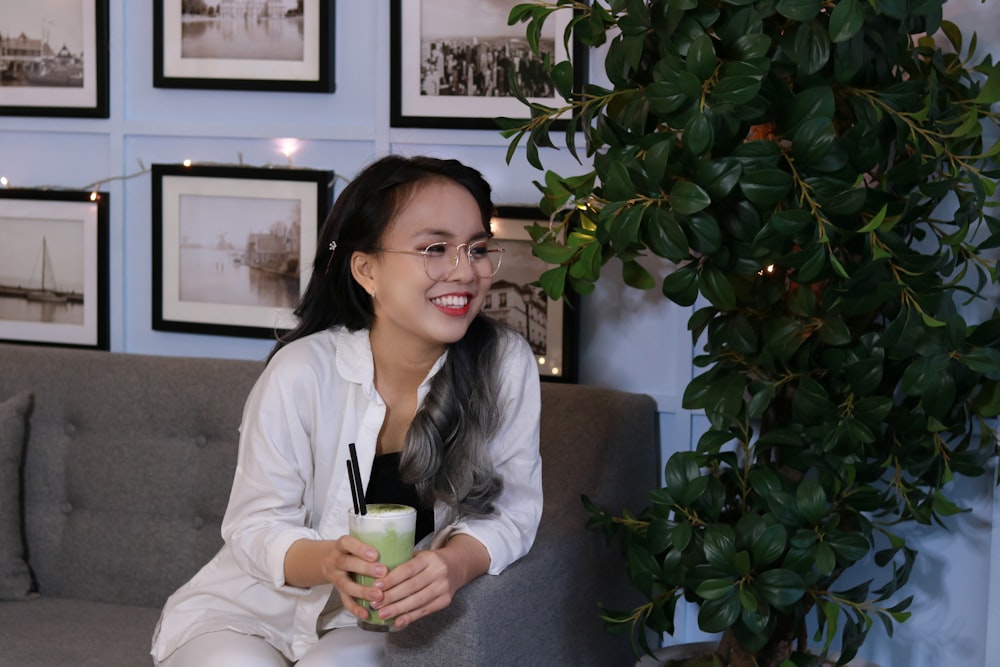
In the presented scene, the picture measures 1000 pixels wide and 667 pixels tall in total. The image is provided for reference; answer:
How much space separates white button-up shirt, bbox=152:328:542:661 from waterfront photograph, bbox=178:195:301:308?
80 centimetres

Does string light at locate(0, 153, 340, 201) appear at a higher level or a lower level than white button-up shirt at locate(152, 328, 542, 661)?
higher

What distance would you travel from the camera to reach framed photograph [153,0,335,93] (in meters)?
2.81

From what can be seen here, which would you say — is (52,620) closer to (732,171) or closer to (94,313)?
(94,313)

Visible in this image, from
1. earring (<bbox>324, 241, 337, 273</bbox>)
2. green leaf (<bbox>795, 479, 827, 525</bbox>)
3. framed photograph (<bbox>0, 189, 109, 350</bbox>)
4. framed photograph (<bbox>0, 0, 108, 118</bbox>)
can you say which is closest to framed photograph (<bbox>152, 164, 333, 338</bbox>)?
framed photograph (<bbox>0, 189, 109, 350</bbox>)

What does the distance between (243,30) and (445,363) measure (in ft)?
3.84

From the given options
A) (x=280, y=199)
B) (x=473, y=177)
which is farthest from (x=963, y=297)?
(x=280, y=199)

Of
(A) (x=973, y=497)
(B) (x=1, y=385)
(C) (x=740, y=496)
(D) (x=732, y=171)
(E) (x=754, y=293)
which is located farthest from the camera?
(B) (x=1, y=385)

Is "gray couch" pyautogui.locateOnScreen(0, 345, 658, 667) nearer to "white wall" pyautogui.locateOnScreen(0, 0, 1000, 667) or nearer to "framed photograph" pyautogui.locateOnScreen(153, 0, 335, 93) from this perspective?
"white wall" pyautogui.locateOnScreen(0, 0, 1000, 667)

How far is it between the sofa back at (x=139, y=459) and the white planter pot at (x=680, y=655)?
29cm

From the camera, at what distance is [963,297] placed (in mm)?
2396

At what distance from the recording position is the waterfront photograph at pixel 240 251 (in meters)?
2.89

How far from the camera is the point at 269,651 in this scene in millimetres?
1982

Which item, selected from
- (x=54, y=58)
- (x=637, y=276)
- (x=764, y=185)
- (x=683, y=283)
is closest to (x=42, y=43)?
(x=54, y=58)

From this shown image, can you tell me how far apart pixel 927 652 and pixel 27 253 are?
2261mm
